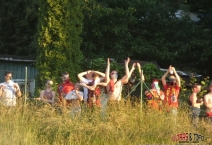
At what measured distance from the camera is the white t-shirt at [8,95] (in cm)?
1253

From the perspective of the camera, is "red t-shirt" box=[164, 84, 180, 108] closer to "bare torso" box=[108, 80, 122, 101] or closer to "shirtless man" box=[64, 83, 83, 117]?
"bare torso" box=[108, 80, 122, 101]

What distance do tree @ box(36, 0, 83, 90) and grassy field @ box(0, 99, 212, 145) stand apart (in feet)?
18.6

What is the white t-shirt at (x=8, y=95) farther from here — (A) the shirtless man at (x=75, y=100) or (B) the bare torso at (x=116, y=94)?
(B) the bare torso at (x=116, y=94)

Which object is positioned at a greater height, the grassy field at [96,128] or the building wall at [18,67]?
the building wall at [18,67]

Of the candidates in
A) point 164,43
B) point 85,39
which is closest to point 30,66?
point 85,39

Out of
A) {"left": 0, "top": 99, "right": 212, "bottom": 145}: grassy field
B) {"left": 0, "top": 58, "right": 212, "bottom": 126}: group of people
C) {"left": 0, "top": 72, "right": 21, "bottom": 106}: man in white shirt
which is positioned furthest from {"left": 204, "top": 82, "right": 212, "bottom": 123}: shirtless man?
{"left": 0, "top": 72, "right": 21, "bottom": 106}: man in white shirt

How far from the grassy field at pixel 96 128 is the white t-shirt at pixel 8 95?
477 millimetres

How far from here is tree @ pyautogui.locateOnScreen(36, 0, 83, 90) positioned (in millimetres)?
17688

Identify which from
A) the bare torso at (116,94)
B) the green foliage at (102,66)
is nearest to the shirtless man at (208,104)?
the bare torso at (116,94)

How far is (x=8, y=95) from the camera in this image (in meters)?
13.0

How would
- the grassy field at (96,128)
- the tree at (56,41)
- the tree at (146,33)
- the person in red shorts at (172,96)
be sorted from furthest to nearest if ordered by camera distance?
1. the tree at (146,33)
2. the tree at (56,41)
3. the person in red shorts at (172,96)
4. the grassy field at (96,128)

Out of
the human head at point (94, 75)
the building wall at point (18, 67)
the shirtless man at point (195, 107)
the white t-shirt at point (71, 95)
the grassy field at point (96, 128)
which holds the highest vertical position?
the building wall at point (18, 67)

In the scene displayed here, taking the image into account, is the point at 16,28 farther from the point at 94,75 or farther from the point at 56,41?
the point at 94,75

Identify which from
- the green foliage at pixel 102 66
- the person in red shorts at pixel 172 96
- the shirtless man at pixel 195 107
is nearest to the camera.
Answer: the shirtless man at pixel 195 107
